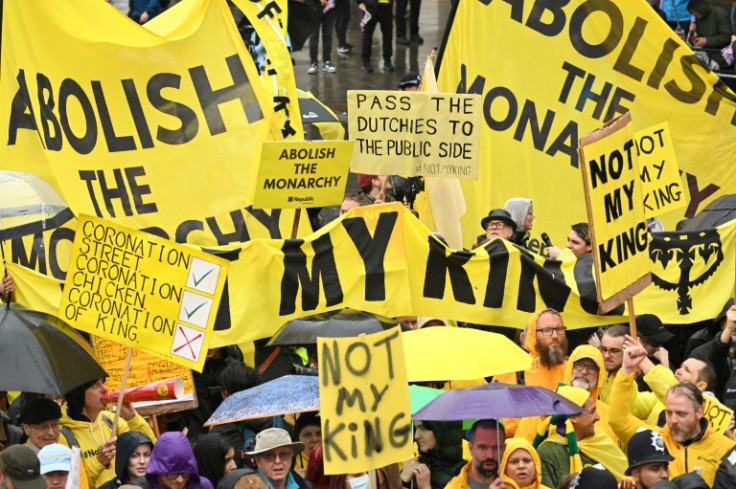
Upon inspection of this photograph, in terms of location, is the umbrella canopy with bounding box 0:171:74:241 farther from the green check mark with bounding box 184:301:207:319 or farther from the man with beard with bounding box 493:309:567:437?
the man with beard with bounding box 493:309:567:437

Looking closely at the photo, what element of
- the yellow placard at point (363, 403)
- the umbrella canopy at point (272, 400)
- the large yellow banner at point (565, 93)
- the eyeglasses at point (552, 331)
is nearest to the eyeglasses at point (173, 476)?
the umbrella canopy at point (272, 400)

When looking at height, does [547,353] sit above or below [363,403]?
below

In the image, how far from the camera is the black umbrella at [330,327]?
9289 mm

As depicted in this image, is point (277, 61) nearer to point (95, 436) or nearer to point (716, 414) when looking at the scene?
point (95, 436)

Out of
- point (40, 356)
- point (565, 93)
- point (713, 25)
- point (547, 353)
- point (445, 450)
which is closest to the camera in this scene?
point (40, 356)

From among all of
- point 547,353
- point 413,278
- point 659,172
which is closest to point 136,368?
point 413,278

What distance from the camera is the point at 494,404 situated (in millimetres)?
7301

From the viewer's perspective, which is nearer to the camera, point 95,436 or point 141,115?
point 95,436

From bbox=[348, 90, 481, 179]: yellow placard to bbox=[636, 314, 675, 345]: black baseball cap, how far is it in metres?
1.86

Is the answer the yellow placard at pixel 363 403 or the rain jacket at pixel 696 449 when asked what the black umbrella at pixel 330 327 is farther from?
the yellow placard at pixel 363 403

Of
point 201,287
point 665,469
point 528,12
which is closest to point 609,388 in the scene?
point 665,469

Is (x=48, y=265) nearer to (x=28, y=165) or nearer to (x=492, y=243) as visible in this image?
(x=28, y=165)

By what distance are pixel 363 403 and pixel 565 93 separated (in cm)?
592

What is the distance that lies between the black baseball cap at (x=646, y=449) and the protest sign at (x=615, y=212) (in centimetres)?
68
